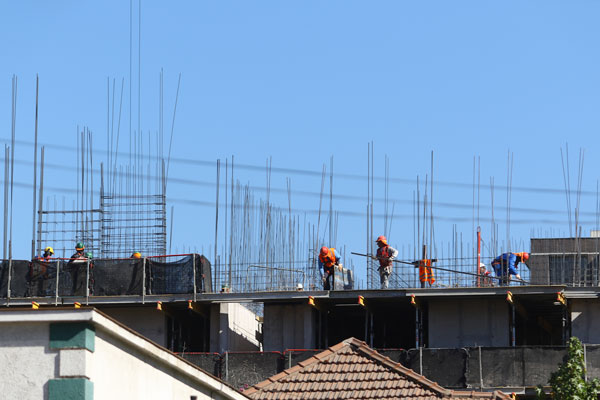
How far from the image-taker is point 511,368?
43.2 metres

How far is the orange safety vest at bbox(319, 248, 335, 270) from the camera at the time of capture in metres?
47.2

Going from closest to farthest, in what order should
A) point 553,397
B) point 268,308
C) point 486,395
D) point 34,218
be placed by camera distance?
point 486,395
point 553,397
point 268,308
point 34,218

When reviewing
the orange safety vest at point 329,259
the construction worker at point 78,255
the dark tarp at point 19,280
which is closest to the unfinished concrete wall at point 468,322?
the orange safety vest at point 329,259

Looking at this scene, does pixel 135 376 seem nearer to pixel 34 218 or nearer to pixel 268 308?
pixel 268 308

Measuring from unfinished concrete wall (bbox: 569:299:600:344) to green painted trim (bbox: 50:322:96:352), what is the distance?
30403 millimetres

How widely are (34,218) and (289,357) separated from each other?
13.2 meters

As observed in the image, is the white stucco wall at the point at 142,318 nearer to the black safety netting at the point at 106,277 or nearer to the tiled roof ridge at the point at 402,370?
the black safety netting at the point at 106,277

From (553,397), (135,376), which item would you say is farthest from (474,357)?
(135,376)

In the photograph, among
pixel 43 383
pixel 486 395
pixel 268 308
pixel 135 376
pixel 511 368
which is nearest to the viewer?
pixel 43 383

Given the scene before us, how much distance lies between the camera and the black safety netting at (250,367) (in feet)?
145

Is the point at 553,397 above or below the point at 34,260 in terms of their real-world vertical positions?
below

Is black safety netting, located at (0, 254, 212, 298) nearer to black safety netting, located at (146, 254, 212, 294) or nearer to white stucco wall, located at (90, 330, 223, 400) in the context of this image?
black safety netting, located at (146, 254, 212, 294)

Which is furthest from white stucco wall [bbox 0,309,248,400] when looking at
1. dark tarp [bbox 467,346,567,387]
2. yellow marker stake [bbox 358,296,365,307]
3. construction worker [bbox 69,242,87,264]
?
construction worker [bbox 69,242,87,264]

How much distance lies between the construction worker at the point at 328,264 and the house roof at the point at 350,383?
1314cm
